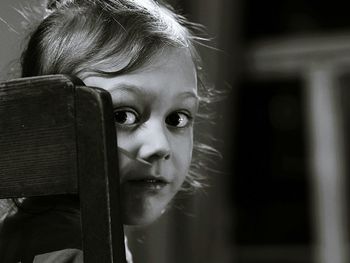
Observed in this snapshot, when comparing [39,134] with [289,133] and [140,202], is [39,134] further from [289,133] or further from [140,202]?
[289,133]

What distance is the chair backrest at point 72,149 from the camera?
0.30m

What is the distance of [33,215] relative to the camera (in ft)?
Result: 1.12

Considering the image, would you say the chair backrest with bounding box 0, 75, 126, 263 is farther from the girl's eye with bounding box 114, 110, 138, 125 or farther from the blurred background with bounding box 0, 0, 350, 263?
the blurred background with bounding box 0, 0, 350, 263

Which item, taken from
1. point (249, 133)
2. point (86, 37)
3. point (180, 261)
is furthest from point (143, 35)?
point (249, 133)

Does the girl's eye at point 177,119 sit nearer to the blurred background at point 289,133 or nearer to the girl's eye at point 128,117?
the girl's eye at point 128,117

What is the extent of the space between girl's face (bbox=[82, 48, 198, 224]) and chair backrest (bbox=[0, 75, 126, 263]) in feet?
0.07

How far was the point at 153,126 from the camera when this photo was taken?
0.33 m

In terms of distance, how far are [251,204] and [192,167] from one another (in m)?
2.32

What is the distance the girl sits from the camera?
12.9 inches

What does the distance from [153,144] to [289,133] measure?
2395 millimetres

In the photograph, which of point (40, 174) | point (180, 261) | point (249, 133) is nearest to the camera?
point (40, 174)

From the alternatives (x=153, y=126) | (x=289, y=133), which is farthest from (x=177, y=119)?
(x=289, y=133)

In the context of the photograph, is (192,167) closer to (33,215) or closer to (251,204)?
(33,215)

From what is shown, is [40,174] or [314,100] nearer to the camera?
[40,174]
